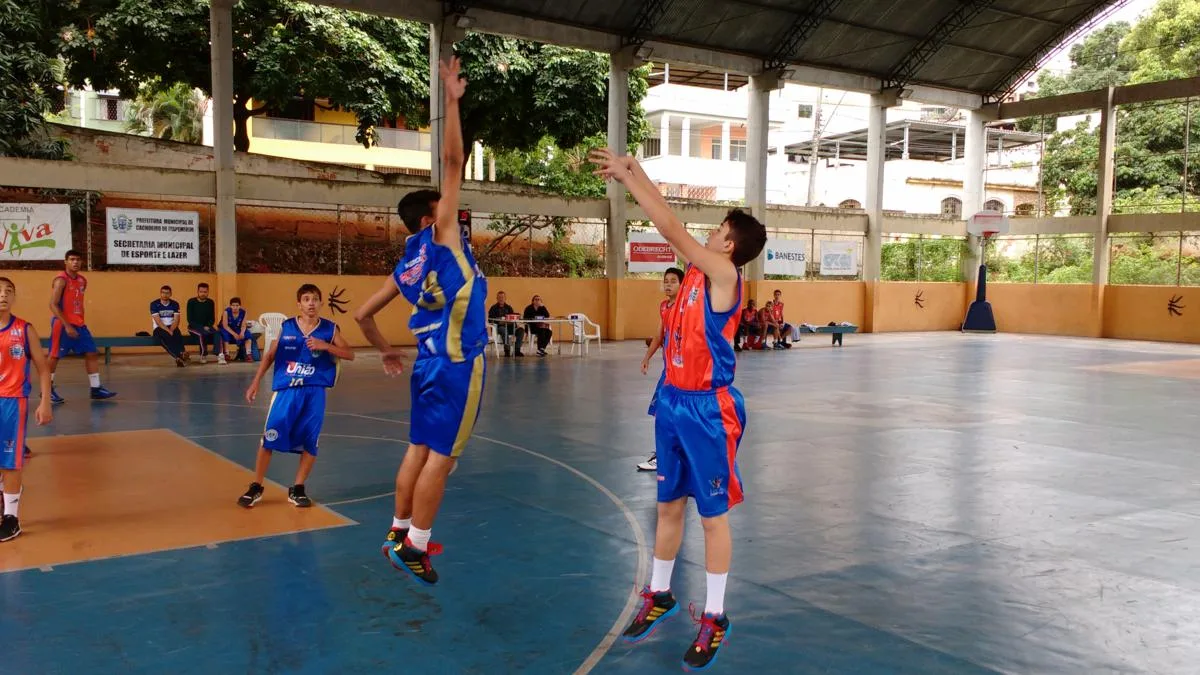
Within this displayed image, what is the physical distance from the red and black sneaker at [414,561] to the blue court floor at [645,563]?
0.80 feet

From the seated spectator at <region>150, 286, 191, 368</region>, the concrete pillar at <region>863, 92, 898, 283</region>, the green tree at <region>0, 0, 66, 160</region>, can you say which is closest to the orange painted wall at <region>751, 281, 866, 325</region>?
the concrete pillar at <region>863, 92, 898, 283</region>

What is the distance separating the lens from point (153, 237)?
2027 cm

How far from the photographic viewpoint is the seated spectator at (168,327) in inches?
687

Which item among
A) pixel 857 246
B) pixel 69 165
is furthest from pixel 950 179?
pixel 69 165

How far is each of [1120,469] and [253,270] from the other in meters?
20.5

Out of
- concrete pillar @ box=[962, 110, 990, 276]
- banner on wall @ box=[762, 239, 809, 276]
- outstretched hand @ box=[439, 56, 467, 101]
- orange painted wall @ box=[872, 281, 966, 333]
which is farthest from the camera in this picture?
concrete pillar @ box=[962, 110, 990, 276]

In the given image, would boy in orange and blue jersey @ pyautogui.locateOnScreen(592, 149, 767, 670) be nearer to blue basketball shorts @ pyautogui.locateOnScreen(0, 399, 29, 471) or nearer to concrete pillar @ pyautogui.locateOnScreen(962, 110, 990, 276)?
blue basketball shorts @ pyautogui.locateOnScreen(0, 399, 29, 471)

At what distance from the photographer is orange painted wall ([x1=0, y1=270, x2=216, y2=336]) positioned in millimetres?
19094

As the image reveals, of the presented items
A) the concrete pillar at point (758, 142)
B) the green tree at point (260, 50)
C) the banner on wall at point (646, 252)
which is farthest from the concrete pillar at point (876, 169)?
the green tree at point (260, 50)

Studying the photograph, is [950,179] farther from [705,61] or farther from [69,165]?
[69,165]

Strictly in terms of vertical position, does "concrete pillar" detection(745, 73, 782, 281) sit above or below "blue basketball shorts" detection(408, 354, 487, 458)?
above

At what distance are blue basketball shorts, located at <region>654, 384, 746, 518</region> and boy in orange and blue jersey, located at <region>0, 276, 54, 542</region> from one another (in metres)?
4.35

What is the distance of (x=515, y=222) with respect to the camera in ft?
85.0

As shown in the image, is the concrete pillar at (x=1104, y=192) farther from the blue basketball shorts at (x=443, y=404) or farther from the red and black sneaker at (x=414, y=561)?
the red and black sneaker at (x=414, y=561)
